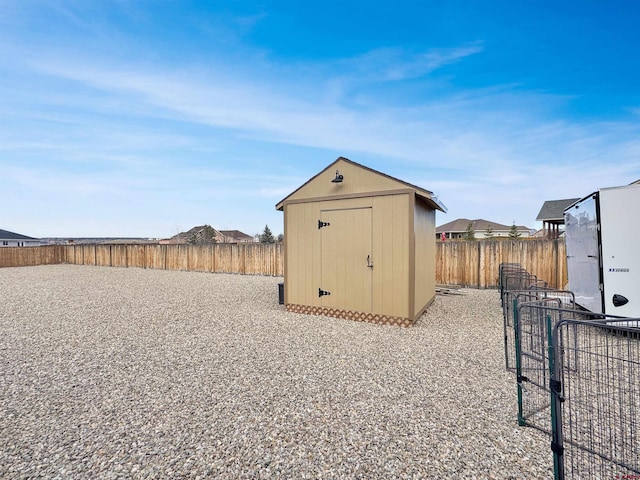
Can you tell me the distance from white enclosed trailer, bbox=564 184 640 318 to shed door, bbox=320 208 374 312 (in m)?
4.20

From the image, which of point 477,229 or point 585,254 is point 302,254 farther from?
point 477,229

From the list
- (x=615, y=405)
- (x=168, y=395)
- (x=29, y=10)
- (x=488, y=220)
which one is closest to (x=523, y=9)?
(x=615, y=405)

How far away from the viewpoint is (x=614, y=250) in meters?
5.32

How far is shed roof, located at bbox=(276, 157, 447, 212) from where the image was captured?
628 cm

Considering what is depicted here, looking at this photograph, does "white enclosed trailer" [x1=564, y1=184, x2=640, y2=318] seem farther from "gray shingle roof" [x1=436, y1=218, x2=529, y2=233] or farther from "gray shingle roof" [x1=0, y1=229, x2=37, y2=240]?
"gray shingle roof" [x1=0, y1=229, x2=37, y2=240]

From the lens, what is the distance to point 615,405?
308 cm

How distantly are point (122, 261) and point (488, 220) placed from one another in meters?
50.4

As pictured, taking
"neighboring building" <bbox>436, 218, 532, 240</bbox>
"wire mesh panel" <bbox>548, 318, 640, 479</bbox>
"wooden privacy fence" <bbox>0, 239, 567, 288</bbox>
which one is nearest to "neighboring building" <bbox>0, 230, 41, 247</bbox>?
"wooden privacy fence" <bbox>0, 239, 567, 288</bbox>

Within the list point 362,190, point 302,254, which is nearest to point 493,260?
point 362,190

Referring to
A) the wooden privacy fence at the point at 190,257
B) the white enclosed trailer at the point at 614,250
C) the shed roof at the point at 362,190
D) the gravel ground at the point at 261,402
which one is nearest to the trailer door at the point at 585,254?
the white enclosed trailer at the point at 614,250

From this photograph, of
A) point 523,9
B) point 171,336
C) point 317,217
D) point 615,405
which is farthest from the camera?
point 523,9

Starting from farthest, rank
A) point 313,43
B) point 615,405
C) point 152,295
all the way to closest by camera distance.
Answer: point 313,43 < point 152,295 < point 615,405

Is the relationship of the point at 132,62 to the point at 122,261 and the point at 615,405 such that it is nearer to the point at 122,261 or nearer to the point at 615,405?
the point at 615,405

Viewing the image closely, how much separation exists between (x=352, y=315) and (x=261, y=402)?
12.5 feet
